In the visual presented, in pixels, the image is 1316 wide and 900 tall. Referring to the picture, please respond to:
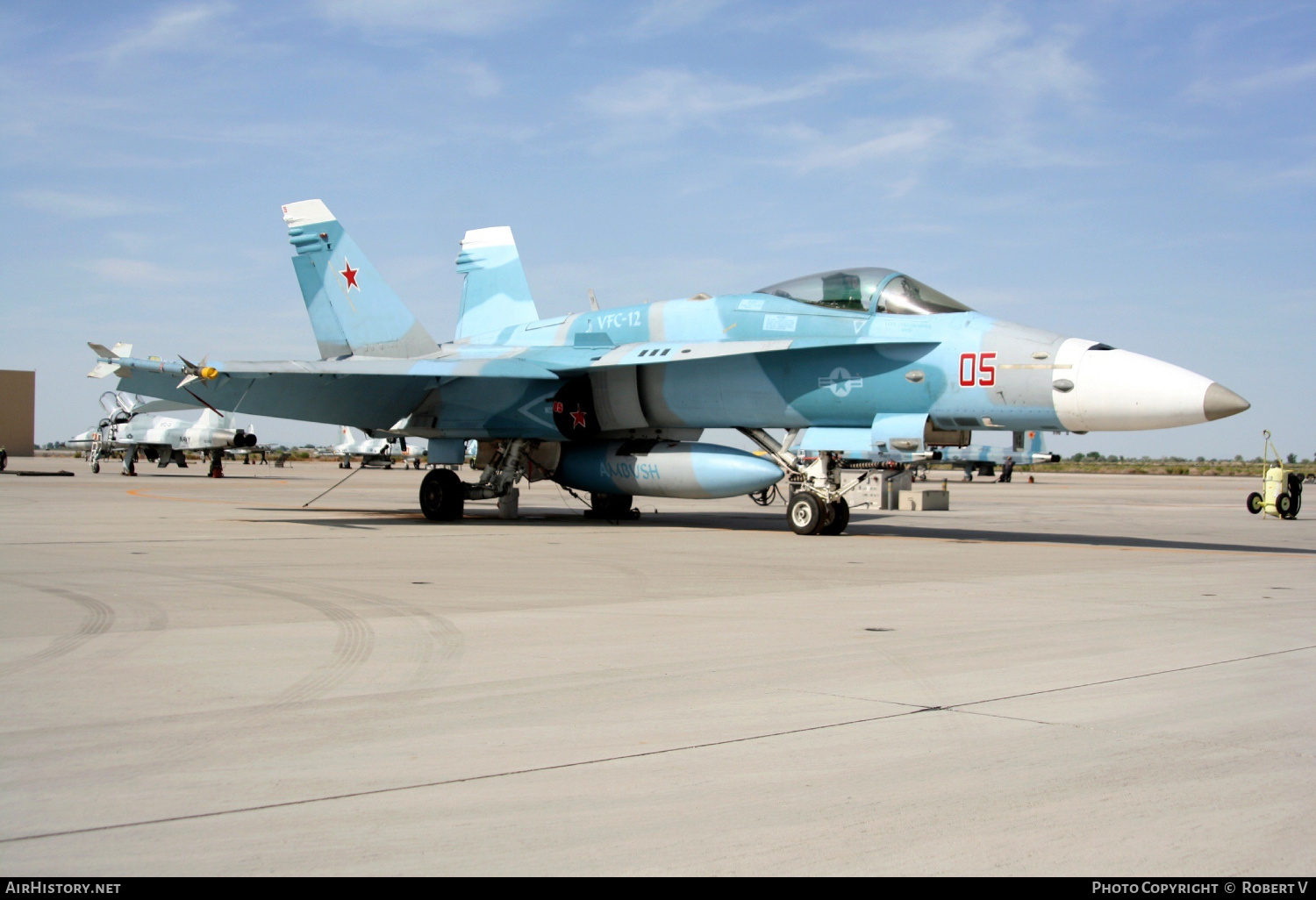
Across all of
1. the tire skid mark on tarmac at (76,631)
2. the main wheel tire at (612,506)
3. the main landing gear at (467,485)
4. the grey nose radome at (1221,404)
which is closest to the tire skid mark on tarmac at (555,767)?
the tire skid mark on tarmac at (76,631)

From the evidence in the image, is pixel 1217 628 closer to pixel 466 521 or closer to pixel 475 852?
pixel 475 852

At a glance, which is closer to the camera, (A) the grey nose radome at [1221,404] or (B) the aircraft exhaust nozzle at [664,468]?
(A) the grey nose radome at [1221,404]

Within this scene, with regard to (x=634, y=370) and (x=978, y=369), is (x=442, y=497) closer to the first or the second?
(x=634, y=370)

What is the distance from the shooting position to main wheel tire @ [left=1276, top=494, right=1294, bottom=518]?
72.1 feet

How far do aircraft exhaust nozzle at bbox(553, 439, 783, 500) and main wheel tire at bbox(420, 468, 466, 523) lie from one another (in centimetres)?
160

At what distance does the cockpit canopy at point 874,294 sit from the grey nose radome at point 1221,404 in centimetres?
301

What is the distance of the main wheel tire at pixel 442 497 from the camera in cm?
1684

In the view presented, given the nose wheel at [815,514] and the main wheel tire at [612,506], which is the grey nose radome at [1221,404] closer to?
the nose wheel at [815,514]

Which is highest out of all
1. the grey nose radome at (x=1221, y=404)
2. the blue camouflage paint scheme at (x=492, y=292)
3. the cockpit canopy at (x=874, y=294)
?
the blue camouflage paint scheme at (x=492, y=292)

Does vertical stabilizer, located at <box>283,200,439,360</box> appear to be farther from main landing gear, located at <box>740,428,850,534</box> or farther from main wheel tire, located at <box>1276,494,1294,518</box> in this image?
main wheel tire, located at <box>1276,494,1294,518</box>

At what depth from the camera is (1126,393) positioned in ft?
36.3

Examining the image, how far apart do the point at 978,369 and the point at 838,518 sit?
2.95m

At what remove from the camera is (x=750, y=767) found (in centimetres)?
365

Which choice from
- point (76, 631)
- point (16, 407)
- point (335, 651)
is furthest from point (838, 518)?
point (16, 407)
